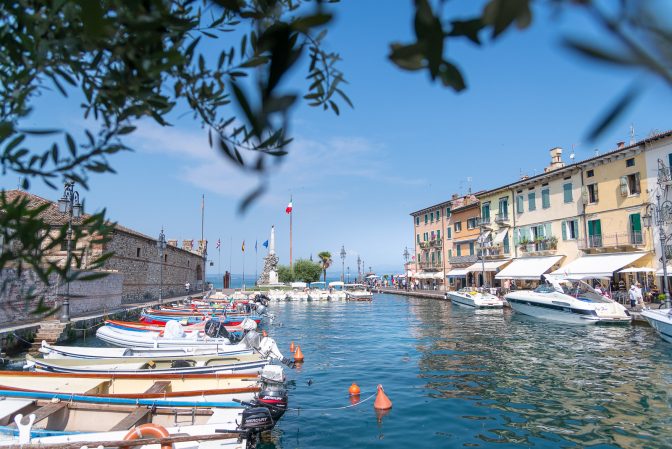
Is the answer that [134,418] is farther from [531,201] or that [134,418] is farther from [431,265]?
[431,265]

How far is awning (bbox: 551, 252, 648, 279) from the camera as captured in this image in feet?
87.6

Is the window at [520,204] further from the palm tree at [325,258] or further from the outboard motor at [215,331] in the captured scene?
the palm tree at [325,258]

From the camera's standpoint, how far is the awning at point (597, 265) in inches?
1051

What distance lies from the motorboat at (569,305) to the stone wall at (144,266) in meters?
25.2

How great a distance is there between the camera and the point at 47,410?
7906 mm

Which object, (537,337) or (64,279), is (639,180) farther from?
(64,279)

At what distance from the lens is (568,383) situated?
40.3 feet

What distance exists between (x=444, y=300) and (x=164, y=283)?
Answer: 91.2 ft

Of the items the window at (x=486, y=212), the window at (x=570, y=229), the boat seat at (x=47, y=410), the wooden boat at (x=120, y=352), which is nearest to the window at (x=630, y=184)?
the window at (x=570, y=229)

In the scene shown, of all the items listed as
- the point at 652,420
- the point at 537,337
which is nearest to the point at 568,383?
the point at 652,420

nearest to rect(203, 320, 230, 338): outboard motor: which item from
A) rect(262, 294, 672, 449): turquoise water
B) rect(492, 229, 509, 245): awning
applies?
rect(262, 294, 672, 449): turquoise water

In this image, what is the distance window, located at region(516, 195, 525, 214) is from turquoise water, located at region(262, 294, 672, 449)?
17861mm

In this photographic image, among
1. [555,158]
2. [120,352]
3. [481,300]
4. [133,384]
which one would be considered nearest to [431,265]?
[555,158]

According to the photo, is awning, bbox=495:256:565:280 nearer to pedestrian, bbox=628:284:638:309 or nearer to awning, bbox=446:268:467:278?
pedestrian, bbox=628:284:638:309
